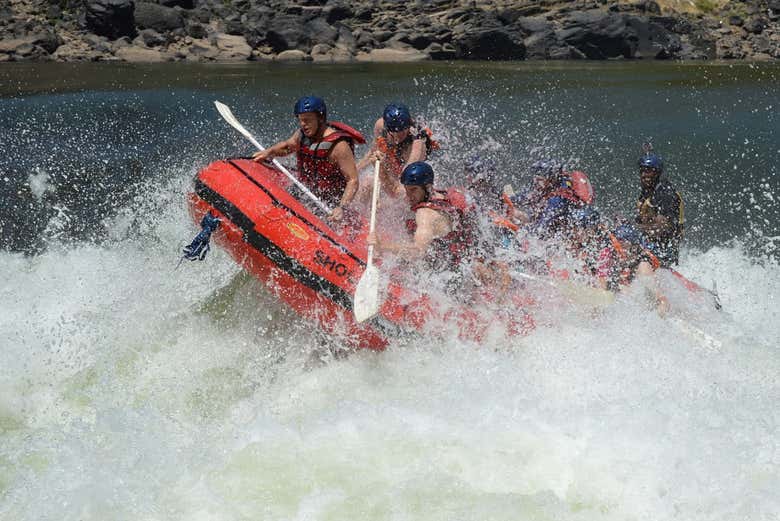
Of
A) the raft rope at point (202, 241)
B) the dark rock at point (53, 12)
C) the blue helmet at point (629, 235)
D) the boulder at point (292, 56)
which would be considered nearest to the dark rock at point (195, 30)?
the boulder at point (292, 56)

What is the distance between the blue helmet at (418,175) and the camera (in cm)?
552

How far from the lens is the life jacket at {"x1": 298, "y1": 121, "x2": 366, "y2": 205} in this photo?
6328mm

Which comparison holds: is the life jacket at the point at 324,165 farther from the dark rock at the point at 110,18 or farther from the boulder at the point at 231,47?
the dark rock at the point at 110,18

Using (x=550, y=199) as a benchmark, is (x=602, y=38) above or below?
below

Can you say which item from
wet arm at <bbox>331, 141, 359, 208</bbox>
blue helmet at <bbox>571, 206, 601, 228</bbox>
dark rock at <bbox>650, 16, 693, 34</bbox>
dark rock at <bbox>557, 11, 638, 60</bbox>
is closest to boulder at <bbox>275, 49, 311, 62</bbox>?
dark rock at <bbox>557, 11, 638, 60</bbox>

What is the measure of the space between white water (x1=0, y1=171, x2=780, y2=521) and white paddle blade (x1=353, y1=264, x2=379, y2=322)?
1.83 feet

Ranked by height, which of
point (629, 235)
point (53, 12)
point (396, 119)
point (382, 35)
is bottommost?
point (53, 12)

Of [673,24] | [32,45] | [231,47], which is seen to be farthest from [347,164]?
[673,24]

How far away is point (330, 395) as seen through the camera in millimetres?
5660

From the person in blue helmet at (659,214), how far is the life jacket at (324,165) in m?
2.28

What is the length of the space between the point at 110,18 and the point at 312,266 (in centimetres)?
1964

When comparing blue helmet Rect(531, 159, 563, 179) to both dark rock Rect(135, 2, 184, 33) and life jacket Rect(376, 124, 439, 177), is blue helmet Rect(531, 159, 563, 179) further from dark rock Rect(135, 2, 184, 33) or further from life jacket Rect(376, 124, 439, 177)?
dark rock Rect(135, 2, 184, 33)

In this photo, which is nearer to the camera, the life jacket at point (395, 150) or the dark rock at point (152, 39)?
the life jacket at point (395, 150)

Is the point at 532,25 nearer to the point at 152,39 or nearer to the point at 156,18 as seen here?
the point at 156,18
